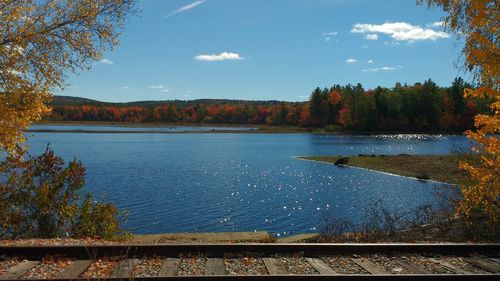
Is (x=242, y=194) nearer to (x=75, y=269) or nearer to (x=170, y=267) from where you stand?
(x=170, y=267)

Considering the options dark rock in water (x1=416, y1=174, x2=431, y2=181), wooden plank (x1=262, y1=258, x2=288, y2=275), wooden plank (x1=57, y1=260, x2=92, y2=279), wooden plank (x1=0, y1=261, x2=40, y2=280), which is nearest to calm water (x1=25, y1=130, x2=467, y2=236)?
dark rock in water (x1=416, y1=174, x2=431, y2=181)

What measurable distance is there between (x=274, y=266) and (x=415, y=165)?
173ft

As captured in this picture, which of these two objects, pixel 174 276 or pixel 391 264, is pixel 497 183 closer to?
pixel 391 264

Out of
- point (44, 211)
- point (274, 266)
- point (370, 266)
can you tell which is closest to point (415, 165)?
point (44, 211)

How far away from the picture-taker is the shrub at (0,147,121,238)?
15.1m

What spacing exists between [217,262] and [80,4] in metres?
6.70

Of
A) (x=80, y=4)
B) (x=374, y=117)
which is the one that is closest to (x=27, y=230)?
(x=80, y=4)

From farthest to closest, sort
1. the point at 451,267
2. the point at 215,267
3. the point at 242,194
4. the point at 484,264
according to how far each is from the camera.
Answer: the point at 242,194
the point at 484,264
the point at 451,267
the point at 215,267

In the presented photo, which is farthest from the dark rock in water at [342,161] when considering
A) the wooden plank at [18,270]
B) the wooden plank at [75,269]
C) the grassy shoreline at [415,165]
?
the wooden plank at [18,270]

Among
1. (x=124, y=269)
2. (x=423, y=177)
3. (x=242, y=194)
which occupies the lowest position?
(x=423, y=177)

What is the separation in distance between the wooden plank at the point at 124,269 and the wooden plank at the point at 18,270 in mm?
1662

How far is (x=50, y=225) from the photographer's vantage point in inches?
601

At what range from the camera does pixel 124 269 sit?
8.37 metres

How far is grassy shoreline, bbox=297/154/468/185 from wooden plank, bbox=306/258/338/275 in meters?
40.5
